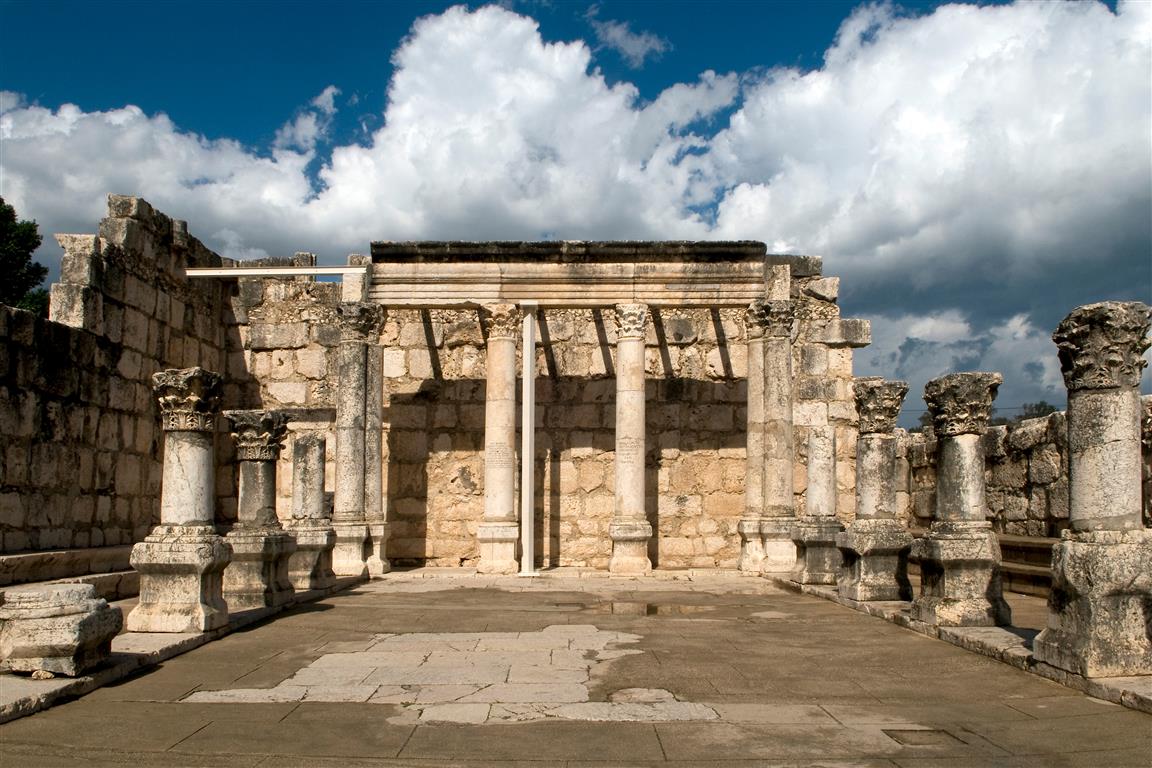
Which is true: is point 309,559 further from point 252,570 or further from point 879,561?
point 879,561

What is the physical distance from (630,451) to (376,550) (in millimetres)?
4983

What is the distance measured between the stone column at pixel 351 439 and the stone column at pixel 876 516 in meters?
8.68

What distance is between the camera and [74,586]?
814cm

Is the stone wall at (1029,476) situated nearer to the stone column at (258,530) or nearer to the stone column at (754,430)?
the stone column at (754,430)

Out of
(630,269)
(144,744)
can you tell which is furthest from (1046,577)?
(144,744)

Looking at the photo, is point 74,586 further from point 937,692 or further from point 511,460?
point 511,460

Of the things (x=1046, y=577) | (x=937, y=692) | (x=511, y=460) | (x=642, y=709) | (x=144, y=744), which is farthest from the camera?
(x=511, y=460)

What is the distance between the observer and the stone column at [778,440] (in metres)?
17.8

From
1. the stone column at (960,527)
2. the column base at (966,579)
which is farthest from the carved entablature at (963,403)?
the column base at (966,579)

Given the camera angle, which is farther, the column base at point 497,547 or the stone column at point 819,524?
the column base at point 497,547

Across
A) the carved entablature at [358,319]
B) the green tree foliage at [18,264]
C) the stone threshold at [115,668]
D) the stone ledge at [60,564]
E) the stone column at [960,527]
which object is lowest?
the stone threshold at [115,668]

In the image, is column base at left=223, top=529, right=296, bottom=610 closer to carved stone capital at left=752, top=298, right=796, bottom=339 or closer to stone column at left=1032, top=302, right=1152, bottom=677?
stone column at left=1032, top=302, right=1152, bottom=677

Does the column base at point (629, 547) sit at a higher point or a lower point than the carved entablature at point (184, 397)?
lower

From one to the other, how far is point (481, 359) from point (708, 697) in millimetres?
14178
